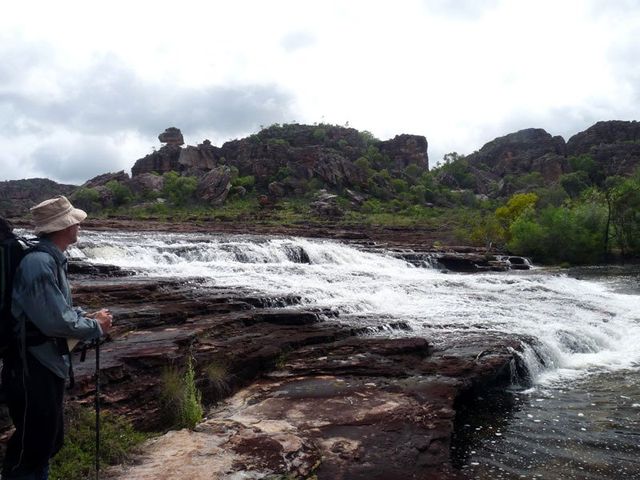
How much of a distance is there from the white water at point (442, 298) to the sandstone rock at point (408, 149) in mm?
86999

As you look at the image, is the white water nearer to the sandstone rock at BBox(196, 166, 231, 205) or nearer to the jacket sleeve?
the jacket sleeve

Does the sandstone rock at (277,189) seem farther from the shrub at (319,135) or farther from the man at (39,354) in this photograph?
the man at (39,354)

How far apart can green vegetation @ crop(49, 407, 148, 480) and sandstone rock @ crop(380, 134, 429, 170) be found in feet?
349

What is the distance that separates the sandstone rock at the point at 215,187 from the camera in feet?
206

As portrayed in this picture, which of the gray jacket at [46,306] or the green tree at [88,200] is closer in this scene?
the gray jacket at [46,306]

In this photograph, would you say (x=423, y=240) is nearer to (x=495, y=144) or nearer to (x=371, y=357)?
(x=371, y=357)

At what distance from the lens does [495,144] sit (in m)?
121

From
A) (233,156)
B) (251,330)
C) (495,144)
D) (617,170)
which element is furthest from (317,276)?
(495,144)

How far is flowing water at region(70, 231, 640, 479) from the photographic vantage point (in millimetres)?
6027

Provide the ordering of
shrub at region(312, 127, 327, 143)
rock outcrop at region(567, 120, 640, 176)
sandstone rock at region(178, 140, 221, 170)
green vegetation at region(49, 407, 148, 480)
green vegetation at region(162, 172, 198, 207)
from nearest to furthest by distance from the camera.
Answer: green vegetation at region(49, 407, 148, 480)
green vegetation at region(162, 172, 198, 207)
sandstone rock at region(178, 140, 221, 170)
rock outcrop at region(567, 120, 640, 176)
shrub at region(312, 127, 327, 143)

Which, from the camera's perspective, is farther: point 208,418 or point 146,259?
point 146,259

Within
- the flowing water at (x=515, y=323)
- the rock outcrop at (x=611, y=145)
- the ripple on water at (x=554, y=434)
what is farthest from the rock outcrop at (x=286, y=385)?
the rock outcrop at (x=611, y=145)

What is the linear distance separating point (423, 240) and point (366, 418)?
3461 cm

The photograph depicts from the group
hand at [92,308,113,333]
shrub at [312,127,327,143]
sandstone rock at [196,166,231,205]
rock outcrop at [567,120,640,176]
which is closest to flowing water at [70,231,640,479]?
hand at [92,308,113,333]
